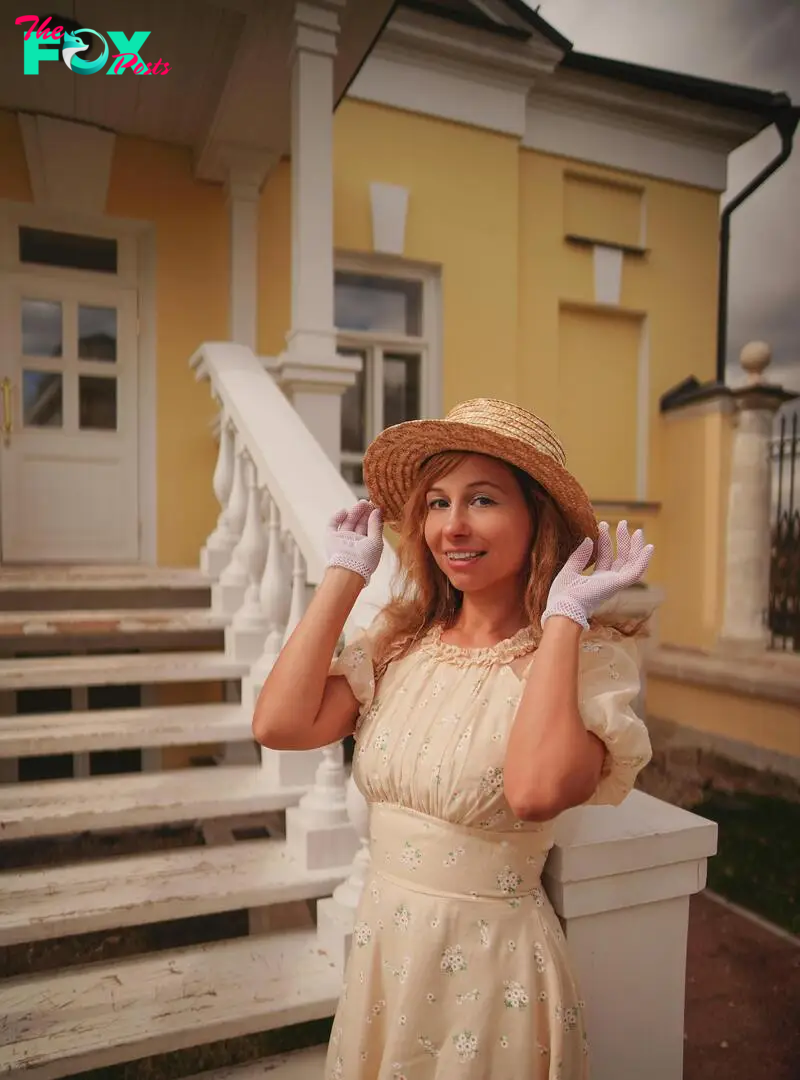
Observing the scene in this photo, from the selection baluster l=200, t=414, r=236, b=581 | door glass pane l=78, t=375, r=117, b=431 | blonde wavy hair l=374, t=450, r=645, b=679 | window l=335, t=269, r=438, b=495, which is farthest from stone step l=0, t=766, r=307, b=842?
window l=335, t=269, r=438, b=495

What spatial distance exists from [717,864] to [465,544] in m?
3.20

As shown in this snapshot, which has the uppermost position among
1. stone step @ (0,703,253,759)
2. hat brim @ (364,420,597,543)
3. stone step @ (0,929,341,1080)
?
hat brim @ (364,420,597,543)

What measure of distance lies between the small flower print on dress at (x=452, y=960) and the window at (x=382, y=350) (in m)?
3.78

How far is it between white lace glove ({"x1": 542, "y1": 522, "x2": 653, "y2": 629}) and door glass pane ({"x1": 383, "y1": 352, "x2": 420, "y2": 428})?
12.9 feet

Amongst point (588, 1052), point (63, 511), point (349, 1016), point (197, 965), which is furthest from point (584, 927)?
point (63, 511)

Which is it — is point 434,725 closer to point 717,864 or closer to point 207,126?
point 717,864

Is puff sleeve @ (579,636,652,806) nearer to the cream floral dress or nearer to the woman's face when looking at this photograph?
the cream floral dress

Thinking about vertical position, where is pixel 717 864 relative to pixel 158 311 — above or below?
below

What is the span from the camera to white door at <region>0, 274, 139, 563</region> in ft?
12.1

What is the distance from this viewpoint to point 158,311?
392cm

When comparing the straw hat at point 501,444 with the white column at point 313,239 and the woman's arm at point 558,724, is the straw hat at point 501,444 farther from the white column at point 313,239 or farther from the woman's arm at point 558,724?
the white column at point 313,239

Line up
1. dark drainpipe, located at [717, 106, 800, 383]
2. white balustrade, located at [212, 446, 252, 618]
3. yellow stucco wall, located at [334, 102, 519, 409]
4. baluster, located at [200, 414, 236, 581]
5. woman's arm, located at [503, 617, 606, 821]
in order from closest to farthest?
woman's arm, located at [503, 617, 606, 821], white balustrade, located at [212, 446, 252, 618], baluster, located at [200, 414, 236, 581], yellow stucco wall, located at [334, 102, 519, 409], dark drainpipe, located at [717, 106, 800, 383]

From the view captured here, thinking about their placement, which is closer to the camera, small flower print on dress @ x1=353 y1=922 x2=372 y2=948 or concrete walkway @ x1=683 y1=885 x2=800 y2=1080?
small flower print on dress @ x1=353 y1=922 x2=372 y2=948

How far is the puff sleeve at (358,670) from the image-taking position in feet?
3.60
